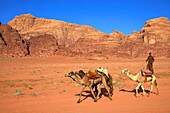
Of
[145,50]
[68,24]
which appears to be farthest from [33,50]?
[68,24]

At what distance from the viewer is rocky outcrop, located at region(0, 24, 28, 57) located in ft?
246

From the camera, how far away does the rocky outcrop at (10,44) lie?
74875 mm

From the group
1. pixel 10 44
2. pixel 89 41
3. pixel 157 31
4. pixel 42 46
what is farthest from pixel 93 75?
pixel 157 31

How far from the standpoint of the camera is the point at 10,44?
3228 inches

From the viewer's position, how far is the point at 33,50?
86.2m

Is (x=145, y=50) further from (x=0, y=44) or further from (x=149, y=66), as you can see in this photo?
(x=149, y=66)

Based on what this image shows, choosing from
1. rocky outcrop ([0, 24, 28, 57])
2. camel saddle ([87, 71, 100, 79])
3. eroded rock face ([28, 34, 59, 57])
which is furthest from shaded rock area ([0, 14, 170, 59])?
camel saddle ([87, 71, 100, 79])

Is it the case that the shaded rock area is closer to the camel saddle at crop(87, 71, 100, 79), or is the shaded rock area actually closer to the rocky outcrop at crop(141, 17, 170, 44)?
the rocky outcrop at crop(141, 17, 170, 44)

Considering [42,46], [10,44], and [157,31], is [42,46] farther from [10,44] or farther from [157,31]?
[157,31]

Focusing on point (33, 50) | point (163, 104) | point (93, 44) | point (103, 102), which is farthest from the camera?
point (93, 44)

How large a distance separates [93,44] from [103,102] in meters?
105

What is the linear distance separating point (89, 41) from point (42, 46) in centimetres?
3790

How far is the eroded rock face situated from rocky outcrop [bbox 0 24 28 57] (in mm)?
4531

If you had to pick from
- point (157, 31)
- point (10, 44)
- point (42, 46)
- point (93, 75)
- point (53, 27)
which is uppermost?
point (53, 27)
